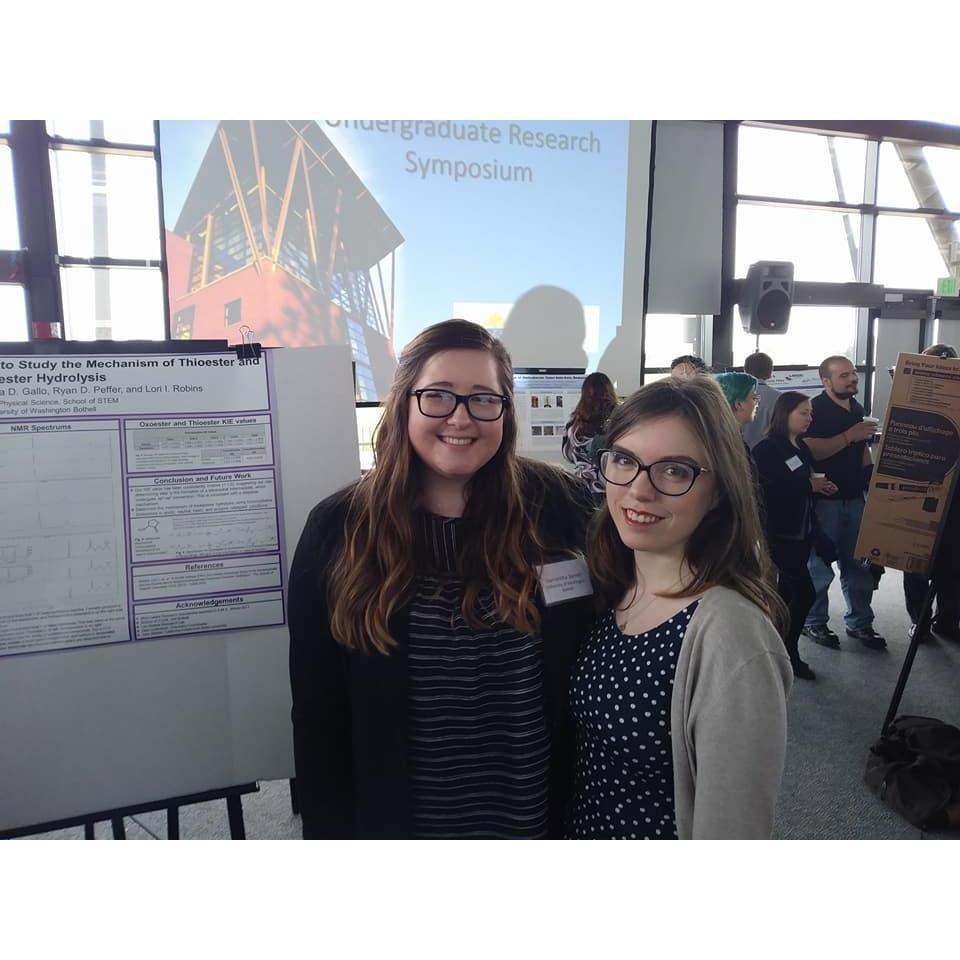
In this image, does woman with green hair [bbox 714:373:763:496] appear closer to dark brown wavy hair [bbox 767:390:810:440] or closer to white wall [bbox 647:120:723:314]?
dark brown wavy hair [bbox 767:390:810:440]

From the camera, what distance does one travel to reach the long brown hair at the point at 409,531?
1.10 metres

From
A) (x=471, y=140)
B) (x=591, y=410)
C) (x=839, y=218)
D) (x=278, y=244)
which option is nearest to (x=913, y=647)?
(x=591, y=410)

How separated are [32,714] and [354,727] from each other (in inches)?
29.1

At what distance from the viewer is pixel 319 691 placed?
3.82 feet

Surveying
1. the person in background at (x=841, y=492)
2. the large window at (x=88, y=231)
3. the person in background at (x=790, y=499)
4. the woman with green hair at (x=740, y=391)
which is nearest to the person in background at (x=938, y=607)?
the person in background at (x=841, y=492)

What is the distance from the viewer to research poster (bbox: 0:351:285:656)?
1.29 m

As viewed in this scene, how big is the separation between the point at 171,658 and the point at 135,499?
36 centimetres

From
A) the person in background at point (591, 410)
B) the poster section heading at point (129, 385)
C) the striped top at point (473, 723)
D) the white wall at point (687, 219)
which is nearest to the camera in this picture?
the striped top at point (473, 723)

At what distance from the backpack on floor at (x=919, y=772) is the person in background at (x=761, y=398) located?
207cm

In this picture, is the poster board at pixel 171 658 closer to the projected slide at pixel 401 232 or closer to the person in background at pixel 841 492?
the projected slide at pixel 401 232

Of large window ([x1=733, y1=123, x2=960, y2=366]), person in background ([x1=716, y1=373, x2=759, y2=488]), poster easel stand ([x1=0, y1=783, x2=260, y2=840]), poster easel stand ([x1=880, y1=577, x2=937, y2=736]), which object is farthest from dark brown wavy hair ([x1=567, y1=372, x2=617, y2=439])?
large window ([x1=733, y1=123, x2=960, y2=366])

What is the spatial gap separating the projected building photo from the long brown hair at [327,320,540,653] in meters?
2.79
